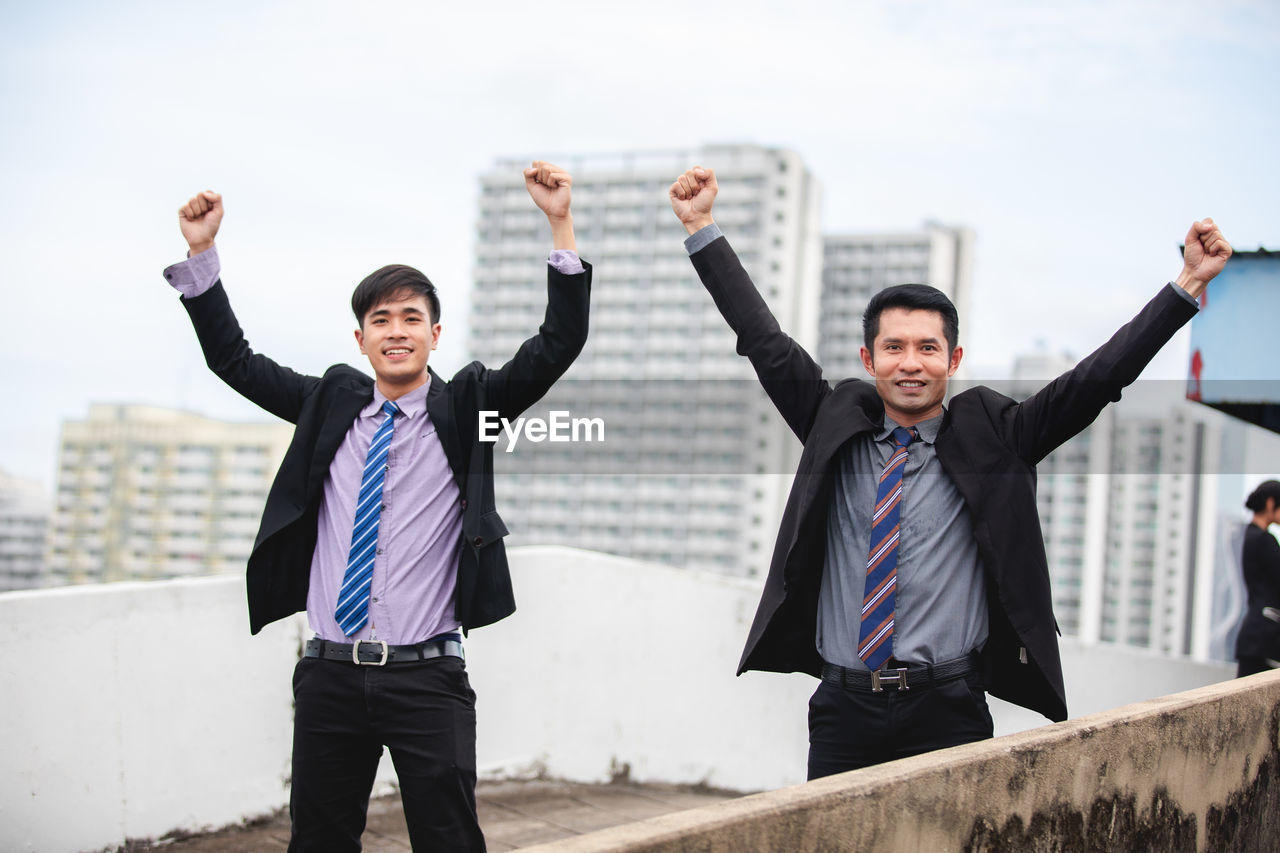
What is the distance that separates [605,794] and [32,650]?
98.8 inches

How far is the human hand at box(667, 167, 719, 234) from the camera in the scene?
2812 millimetres

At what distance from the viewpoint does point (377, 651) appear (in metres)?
2.51

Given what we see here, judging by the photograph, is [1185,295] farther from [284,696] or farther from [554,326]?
[284,696]

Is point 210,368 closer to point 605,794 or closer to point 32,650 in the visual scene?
point 32,650

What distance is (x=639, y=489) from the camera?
10038 cm

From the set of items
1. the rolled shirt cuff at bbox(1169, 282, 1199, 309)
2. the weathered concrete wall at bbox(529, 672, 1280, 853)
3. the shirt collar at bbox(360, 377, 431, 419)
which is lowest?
the weathered concrete wall at bbox(529, 672, 1280, 853)

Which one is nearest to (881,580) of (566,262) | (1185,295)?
(1185,295)

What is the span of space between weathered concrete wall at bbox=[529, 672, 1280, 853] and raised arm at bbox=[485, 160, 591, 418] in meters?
1.19

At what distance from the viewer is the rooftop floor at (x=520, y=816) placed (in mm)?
3854

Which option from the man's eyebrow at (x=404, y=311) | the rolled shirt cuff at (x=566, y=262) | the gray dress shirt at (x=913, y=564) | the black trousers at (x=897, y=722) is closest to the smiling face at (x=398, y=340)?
the man's eyebrow at (x=404, y=311)

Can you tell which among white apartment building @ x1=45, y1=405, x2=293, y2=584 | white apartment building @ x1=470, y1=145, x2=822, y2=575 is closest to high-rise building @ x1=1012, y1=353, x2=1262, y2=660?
white apartment building @ x1=470, y1=145, x2=822, y2=575

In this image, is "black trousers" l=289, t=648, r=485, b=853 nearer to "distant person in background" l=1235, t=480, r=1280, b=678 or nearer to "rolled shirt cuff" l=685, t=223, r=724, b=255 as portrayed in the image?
"rolled shirt cuff" l=685, t=223, r=724, b=255

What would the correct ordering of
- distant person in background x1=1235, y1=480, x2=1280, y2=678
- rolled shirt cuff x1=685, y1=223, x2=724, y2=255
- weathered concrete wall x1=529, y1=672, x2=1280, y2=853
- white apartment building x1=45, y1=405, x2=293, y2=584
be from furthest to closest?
1. white apartment building x1=45, y1=405, x2=293, y2=584
2. distant person in background x1=1235, y1=480, x2=1280, y2=678
3. rolled shirt cuff x1=685, y1=223, x2=724, y2=255
4. weathered concrete wall x1=529, y1=672, x2=1280, y2=853

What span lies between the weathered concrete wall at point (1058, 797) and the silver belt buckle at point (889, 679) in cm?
26
